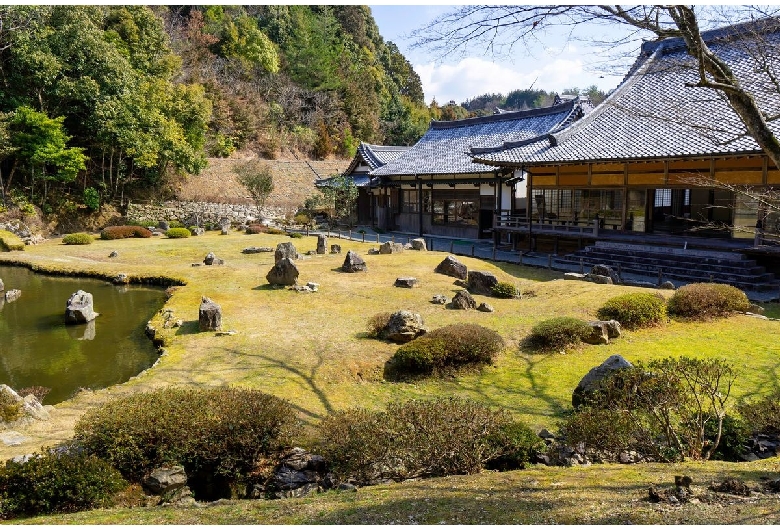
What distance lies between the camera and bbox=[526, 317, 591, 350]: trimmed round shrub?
1173 cm

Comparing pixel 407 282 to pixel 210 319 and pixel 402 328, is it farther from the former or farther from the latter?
pixel 210 319

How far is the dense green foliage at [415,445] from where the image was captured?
6.54m

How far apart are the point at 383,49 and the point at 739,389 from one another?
75.9m

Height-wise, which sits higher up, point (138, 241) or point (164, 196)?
point (164, 196)

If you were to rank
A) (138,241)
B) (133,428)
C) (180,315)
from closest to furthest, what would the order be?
1. (133,428)
2. (180,315)
3. (138,241)

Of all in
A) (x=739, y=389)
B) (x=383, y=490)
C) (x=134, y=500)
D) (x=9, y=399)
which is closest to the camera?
(x=383, y=490)

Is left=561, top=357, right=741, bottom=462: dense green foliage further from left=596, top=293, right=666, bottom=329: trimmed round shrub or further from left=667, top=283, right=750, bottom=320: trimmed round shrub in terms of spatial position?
left=667, top=283, right=750, bottom=320: trimmed round shrub

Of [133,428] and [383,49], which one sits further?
[383,49]

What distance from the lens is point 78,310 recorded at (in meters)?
15.2

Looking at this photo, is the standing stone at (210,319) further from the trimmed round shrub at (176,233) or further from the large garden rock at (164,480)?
the trimmed round shrub at (176,233)

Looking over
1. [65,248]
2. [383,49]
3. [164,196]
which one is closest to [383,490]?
[65,248]

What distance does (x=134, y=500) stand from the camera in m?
6.29

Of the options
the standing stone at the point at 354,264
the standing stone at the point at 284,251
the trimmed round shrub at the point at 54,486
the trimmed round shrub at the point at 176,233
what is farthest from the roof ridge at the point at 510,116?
the trimmed round shrub at the point at 54,486

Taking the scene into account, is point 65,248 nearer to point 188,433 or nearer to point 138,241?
point 138,241
